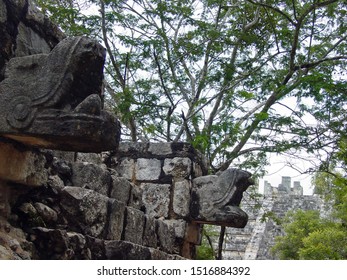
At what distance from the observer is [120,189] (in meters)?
4.12

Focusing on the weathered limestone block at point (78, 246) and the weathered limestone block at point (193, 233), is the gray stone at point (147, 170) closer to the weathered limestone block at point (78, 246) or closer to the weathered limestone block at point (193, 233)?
the weathered limestone block at point (193, 233)

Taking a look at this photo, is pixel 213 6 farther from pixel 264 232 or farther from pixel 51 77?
pixel 264 232

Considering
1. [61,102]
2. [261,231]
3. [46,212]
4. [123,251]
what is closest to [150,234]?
[123,251]

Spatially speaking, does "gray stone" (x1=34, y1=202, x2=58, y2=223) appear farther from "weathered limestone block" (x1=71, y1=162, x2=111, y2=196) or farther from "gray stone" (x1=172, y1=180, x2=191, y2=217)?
"gray stone" (x1=172, y1=180, x2=191, y2=217)

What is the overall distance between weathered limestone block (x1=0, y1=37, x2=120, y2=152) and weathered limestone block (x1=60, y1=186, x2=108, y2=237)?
61 centimetres

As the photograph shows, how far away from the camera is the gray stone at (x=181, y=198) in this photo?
5.60 m

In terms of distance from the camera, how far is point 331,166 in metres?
9.55

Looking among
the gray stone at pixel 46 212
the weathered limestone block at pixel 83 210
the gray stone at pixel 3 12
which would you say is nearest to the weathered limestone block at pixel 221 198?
the weathered limestone block at pixel 83 210

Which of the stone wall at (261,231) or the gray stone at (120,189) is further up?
the gray stone at (120,189)

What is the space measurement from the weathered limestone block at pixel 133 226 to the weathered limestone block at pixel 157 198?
156 cm

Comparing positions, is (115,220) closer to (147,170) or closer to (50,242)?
(50,242)

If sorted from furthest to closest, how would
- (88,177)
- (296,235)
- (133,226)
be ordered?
(296,235)
(133,226)
(88,177)

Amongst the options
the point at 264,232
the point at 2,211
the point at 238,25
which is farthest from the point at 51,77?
the point at 264,232

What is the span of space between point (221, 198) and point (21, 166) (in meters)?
2.88
